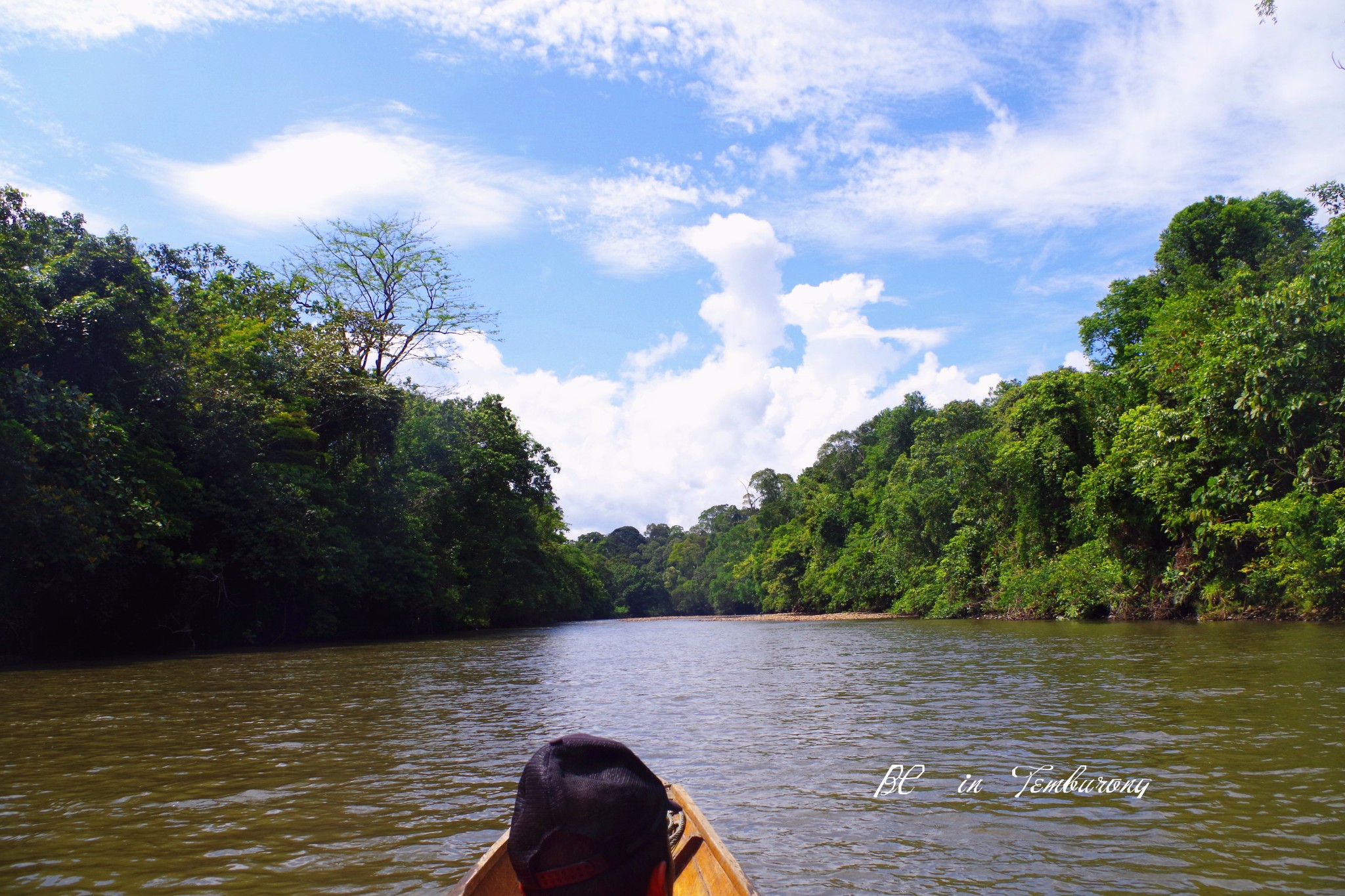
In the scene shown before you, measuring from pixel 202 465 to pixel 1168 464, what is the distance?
27.3m

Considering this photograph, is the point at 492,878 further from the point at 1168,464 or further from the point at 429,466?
the point at 429,466

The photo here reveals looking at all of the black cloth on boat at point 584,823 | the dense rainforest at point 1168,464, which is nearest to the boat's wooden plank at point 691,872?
the black cloth on boat at point 584,823

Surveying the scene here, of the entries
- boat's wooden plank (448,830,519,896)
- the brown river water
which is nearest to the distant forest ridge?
the brown river water

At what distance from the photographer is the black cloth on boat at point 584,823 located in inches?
128

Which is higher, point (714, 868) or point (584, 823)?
point (584, 823)

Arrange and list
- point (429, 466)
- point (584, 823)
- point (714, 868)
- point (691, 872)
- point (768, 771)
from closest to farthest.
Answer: point (584, 823) → point (714, 868) → point (691, 872) → point (768, 771) → point (429, 466)

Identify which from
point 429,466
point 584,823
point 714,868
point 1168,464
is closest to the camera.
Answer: point 584,823

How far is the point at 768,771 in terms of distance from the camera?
6.70 metres

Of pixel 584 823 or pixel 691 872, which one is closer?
pixel 584 823

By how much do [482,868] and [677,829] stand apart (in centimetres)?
103

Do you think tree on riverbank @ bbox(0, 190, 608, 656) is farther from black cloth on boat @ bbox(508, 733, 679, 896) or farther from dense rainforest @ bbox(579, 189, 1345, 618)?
dense rainforest @ bbox(579, 189, 1345, 618)

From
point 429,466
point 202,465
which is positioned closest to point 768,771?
point 202,465

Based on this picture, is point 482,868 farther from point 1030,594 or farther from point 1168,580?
point 1030,594

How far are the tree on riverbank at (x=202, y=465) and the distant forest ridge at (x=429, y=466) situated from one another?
0.27 feet
